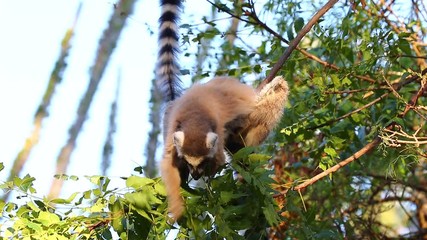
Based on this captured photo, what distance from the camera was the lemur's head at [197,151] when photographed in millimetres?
3616

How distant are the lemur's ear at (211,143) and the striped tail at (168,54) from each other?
0.96 meters

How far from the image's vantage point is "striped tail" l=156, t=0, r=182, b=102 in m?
4.65

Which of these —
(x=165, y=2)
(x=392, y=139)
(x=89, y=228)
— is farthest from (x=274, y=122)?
(x=89, y=228)

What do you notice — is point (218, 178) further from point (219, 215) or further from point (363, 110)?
point (363, 110)

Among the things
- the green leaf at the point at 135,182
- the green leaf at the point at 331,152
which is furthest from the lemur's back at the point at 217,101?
the green leaf at the point at 135,182

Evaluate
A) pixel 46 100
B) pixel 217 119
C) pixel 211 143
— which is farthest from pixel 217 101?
pixel 46 100

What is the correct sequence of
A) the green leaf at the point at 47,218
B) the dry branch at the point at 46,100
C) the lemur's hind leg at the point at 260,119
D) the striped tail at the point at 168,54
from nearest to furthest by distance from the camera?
1. the green leaf at the point at 47,218
2. the lemur's hind leg at the point at 260,119
3. the striped tail at the point at 168,54
4. the dry branch at the point at 46,100

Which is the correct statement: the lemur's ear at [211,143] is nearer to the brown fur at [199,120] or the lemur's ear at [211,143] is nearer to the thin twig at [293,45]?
the brown fur at [199,120]

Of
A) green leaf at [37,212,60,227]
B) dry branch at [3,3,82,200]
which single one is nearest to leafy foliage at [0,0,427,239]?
green leaf at [37,212,60,227]

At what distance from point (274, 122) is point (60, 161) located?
7557 mm

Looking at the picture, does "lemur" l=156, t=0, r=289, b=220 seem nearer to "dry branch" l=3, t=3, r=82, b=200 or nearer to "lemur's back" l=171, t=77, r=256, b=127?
"lemur's back" l=171, t=77, r=256, b=127

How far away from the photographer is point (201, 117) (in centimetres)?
386

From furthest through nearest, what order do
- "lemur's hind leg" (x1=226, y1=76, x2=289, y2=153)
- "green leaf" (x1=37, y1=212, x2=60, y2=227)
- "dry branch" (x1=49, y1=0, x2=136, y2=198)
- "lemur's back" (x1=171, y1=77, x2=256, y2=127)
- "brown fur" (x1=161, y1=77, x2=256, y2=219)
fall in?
"dry branch" (x1=49, y1=0, x2=136, y2=198)
"lemur's hind leg" (x1=226, y1=76, x2=289, y2=153)
"lemur's back" (x1=171, y1=77, x2=256, y2=127)
"brown fur" (x1=161, y1=77, x2=256, y2=219)
"green leaf" (x1=37, y1=212, x2=60, y2=227)

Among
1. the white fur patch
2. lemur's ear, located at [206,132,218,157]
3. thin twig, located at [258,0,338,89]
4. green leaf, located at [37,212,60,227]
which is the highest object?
thin twig, located at [258,0,338,89]
